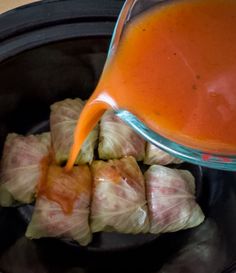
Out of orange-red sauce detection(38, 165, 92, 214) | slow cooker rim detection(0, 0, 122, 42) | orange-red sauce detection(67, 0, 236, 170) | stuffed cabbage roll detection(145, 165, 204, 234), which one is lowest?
stuffed cabbage roll detection(145, 165, 204, 234)

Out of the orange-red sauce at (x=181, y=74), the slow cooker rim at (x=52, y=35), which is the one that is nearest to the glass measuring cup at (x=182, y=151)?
the orange-red sauce at (x=181, y=74)

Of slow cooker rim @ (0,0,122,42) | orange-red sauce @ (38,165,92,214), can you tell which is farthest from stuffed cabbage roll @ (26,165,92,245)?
slow cooker rim @ (0,0,122,42)

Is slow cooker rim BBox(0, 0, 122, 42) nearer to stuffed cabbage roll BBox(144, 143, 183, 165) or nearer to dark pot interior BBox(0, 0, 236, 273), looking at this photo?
dark pot interior BBox(0, 0, 236, 273)

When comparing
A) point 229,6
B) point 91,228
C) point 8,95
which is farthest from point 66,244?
point 229,6

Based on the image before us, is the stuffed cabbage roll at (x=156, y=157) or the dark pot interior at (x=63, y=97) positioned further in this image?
the stuffed cabbage roll at (x=156, y=157)

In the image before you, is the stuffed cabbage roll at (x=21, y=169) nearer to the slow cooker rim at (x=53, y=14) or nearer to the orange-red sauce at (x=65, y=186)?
the orange-red sauce at (x=65, y=186)

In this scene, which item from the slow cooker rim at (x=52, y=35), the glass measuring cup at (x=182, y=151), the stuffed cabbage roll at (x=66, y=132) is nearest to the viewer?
the glass measuring cup at (x=182, y=151)

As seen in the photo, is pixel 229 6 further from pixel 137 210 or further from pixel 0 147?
pixel 0 147
